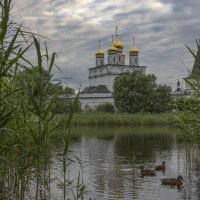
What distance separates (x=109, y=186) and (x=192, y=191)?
1846 millimetres

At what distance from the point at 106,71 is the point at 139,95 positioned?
105 feet

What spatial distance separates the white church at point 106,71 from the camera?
78000 mm

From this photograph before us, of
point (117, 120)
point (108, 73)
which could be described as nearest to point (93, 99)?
point (108, 73)

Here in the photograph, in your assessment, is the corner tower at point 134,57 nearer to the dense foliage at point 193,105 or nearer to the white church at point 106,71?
the white church at point 106,71

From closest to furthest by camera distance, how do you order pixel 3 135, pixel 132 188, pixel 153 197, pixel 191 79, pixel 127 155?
pixel 3 135, pixel 191 79, pixel 153 197, pixel 132 188, pixel 127 155

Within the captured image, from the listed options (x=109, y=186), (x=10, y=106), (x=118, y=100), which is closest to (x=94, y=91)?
(x=118, y=100)

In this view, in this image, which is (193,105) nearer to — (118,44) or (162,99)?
(162,99)

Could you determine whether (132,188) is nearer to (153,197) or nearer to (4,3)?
(153,197)

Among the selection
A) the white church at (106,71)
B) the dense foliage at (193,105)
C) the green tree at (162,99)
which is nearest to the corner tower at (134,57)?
the white church at (106,71)

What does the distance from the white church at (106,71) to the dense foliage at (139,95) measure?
62.9 ft

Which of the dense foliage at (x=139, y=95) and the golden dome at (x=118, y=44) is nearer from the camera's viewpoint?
the dense foliage at (x=139, y=95)

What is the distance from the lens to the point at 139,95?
5556 cm

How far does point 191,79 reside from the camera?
7957 millimetres

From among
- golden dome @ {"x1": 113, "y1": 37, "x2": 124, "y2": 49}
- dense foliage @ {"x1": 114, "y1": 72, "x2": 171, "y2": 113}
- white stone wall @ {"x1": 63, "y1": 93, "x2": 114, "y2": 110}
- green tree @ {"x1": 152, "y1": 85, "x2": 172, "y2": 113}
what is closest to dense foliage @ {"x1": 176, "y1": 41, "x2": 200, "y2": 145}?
dense foliage @ {"x1": 114, "y1": 72, "x2": 171, "y2": 113}
